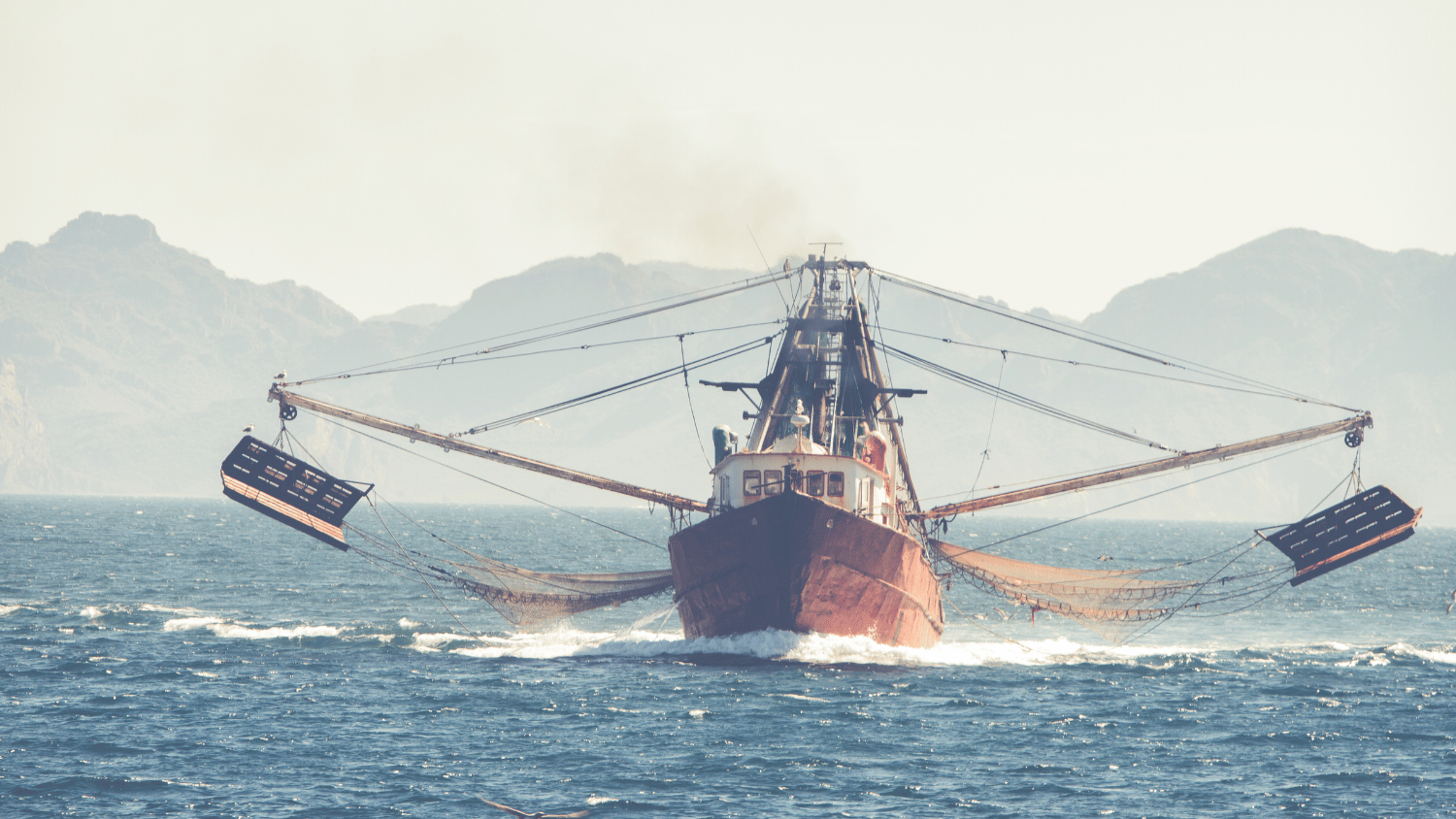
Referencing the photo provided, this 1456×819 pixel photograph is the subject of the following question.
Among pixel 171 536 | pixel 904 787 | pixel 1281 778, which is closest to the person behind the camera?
pixel 904 787

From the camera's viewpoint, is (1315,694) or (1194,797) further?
(1315,694)

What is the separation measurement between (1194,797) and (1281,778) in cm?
382

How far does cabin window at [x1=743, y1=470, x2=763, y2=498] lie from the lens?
48500 mm

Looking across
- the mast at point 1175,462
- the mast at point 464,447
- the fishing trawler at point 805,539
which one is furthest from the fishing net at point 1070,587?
the mast at point 464,447

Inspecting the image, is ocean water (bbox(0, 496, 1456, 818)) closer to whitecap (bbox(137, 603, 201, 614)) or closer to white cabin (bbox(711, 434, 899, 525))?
whitecap (bbox(137, 603, 201, 614))

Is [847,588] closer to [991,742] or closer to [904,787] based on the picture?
[991,742]

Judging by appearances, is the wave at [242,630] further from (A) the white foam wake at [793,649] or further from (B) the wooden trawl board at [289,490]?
(B) the wooden trawl board at [289,490]

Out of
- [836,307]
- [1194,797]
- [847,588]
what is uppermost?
[836,307]

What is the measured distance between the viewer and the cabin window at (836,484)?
48.1 metres

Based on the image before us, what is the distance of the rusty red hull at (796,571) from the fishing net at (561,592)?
3739 millimetres

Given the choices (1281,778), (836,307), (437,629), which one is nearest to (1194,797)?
(1281,778)

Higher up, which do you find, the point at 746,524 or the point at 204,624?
the point at 746,524

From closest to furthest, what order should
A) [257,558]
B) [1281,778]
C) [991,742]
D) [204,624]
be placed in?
[1281,778]
[991,742]
[204,624]
[257,558]

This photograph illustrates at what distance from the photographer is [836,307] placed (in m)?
61.1
